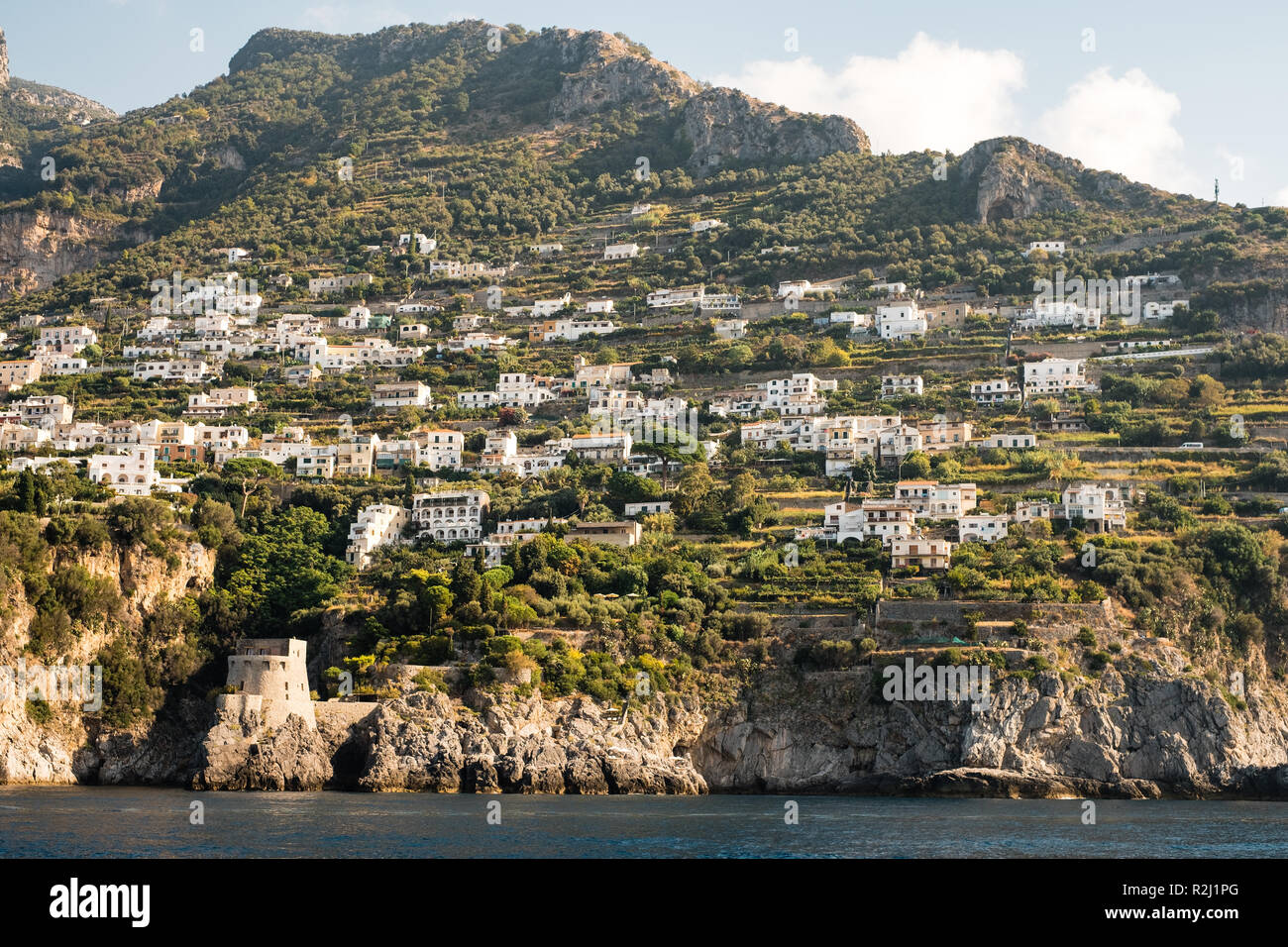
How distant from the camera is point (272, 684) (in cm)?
4734

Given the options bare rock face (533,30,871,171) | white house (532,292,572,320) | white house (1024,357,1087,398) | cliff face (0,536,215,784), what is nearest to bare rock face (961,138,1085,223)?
bare rock face (533,30,871,171)

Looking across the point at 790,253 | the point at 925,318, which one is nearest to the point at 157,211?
the point at 790,253

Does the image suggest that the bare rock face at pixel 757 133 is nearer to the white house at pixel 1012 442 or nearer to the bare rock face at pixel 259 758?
the white house at pixel 1012 442

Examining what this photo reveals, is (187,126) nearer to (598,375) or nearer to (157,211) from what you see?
(157,211)

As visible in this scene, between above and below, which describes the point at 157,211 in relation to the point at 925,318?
above

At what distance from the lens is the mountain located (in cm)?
10231

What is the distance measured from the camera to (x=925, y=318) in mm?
89812

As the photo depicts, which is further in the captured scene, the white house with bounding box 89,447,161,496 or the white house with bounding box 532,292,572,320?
A: the white house with bounding box 532,292,572,320

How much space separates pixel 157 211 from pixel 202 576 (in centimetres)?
7255

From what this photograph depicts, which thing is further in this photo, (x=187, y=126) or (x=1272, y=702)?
(x=187, y=126)

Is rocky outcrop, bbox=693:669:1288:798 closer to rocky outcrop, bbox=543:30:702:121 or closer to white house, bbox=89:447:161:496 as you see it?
white house, bbox=89:447:161:496
